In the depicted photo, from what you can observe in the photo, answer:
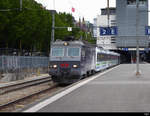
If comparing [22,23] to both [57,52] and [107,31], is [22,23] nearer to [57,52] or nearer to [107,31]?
[107,31]

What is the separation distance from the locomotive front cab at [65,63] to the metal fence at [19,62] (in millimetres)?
6031

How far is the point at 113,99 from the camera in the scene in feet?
37.4

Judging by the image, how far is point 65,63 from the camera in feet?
66.1

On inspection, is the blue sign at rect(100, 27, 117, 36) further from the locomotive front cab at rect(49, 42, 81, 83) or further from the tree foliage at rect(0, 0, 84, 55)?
the locomotive front cab at rect(49, 42, 81, 83)

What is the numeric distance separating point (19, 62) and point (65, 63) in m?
9.51

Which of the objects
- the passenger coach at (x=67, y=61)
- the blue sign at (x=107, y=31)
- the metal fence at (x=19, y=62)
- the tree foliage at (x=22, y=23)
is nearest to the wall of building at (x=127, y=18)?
the tree foliage at (x=22, y=23)

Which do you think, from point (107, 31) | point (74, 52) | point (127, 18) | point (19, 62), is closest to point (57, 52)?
point (74, 52)

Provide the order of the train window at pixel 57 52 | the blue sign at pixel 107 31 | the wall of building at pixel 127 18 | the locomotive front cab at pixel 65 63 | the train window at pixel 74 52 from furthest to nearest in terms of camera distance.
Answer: the wall of building at pixel 127 18
the blue sign at pixel 107 31
the train window at pixel 57 52
the train window at pixel 74 52
the locomotive front cab at pixel 65 63

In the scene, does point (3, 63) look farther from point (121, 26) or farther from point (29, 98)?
point (121, 26)

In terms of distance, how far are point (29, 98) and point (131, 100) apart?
5.55 m

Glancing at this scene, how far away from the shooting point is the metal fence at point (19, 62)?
2548 cm

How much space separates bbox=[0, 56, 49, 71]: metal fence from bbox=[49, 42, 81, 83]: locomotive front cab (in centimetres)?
603

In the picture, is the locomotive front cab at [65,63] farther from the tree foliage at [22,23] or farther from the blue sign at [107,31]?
the blue sign at [107,31]

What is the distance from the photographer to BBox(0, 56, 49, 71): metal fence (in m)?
25.5
